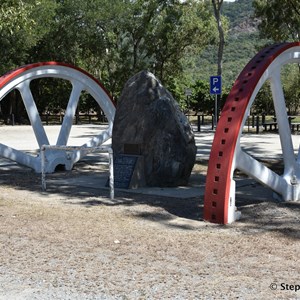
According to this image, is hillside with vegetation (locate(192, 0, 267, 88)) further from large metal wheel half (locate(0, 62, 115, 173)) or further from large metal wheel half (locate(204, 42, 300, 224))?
large metal wheel half (locate(204, 42, 300, 224))

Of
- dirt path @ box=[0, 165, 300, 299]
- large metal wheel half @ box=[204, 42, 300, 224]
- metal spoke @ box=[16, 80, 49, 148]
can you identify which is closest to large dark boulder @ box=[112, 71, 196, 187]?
dirt path @ box=[0, 165, 300, 299]

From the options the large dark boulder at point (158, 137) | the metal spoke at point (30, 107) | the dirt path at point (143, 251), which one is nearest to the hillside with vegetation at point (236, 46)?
the metal spoke at point (30, 107)

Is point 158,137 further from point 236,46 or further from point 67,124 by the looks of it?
point 236,46

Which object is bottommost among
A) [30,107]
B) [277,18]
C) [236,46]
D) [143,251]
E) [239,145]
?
[143,251]

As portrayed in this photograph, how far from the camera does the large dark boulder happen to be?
10.9 m

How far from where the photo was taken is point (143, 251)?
19.8ft

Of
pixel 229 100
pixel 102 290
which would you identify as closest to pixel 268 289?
pixel 102 290

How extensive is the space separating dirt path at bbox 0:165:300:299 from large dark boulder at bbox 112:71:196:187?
180cm

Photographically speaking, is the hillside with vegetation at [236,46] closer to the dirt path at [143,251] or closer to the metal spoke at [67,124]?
the metal spoke at [67,124]

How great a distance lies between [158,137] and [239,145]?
3326mm

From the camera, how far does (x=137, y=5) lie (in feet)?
125

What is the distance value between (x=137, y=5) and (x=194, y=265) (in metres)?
34.3

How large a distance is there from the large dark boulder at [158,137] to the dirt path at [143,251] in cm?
180

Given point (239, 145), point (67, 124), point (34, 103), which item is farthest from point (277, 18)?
point (239, 145)
